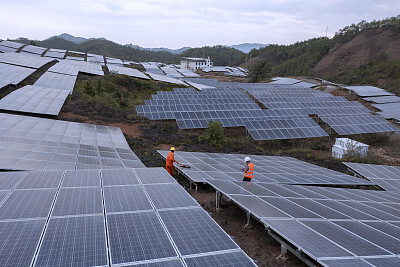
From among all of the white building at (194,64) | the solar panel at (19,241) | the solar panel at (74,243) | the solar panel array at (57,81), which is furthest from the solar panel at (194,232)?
the white building at (194,64)

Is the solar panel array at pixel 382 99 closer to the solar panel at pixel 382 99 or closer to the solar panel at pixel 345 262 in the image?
the solar panel at pixel 382 99

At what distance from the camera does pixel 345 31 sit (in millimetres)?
97062

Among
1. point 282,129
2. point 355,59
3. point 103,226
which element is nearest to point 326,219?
point 103,226

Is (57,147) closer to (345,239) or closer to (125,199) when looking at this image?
(125,199)

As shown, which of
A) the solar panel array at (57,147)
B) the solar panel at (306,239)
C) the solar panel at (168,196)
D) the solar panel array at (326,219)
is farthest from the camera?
the solar panel array at (57,147)

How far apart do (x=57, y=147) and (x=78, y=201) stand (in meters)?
7.70

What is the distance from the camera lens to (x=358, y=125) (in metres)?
27.3

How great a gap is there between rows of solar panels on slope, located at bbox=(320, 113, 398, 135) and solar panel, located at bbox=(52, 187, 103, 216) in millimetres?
25475

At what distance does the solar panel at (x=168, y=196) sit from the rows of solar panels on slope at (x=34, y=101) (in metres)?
17.2

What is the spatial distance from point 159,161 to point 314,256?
12.0 metres

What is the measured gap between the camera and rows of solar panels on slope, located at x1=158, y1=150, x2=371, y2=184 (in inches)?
455

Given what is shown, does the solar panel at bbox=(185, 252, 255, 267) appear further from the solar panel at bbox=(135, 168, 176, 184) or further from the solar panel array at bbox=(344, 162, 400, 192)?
the solar panel array at bbox=(344, 162, 400, 192)

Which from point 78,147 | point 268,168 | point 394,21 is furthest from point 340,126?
point 394,21

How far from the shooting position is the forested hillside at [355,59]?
66438 mm
